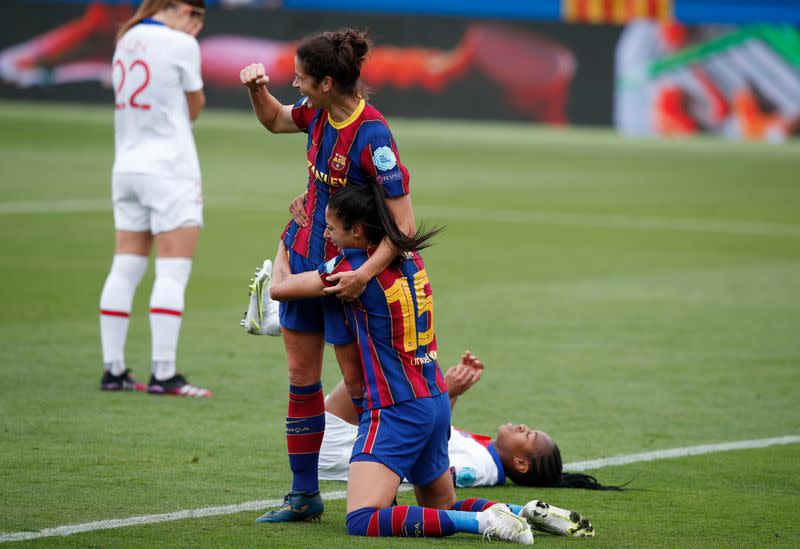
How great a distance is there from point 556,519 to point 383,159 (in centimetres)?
158

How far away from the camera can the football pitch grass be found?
630 cm

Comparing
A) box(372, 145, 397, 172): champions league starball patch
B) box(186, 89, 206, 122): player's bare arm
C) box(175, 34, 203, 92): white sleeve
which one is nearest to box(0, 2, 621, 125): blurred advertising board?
box(186, 89, 206, 122): player's bare arm

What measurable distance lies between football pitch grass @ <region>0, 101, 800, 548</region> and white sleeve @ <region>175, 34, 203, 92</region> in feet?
6.09

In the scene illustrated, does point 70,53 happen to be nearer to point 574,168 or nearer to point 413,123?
point 413,123

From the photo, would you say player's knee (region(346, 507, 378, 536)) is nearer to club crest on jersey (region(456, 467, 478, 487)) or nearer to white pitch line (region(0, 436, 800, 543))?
white pitch line (region(0, 436, 800, 543))

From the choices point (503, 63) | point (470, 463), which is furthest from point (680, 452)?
point (503, 63)

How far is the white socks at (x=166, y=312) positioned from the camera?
8.69m

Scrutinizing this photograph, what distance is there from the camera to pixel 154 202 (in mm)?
8727

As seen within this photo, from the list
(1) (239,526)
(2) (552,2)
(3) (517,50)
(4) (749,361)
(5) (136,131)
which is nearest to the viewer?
(1) (239,526)

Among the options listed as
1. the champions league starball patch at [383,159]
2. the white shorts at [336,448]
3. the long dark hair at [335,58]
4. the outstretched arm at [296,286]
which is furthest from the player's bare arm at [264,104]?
the white shorts at [336,448]

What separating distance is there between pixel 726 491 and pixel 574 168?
69.9ft

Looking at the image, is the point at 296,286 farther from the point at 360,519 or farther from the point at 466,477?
the point at 466,477

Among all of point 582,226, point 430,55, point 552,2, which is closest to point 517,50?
point 430,55

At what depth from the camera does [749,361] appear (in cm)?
1023
